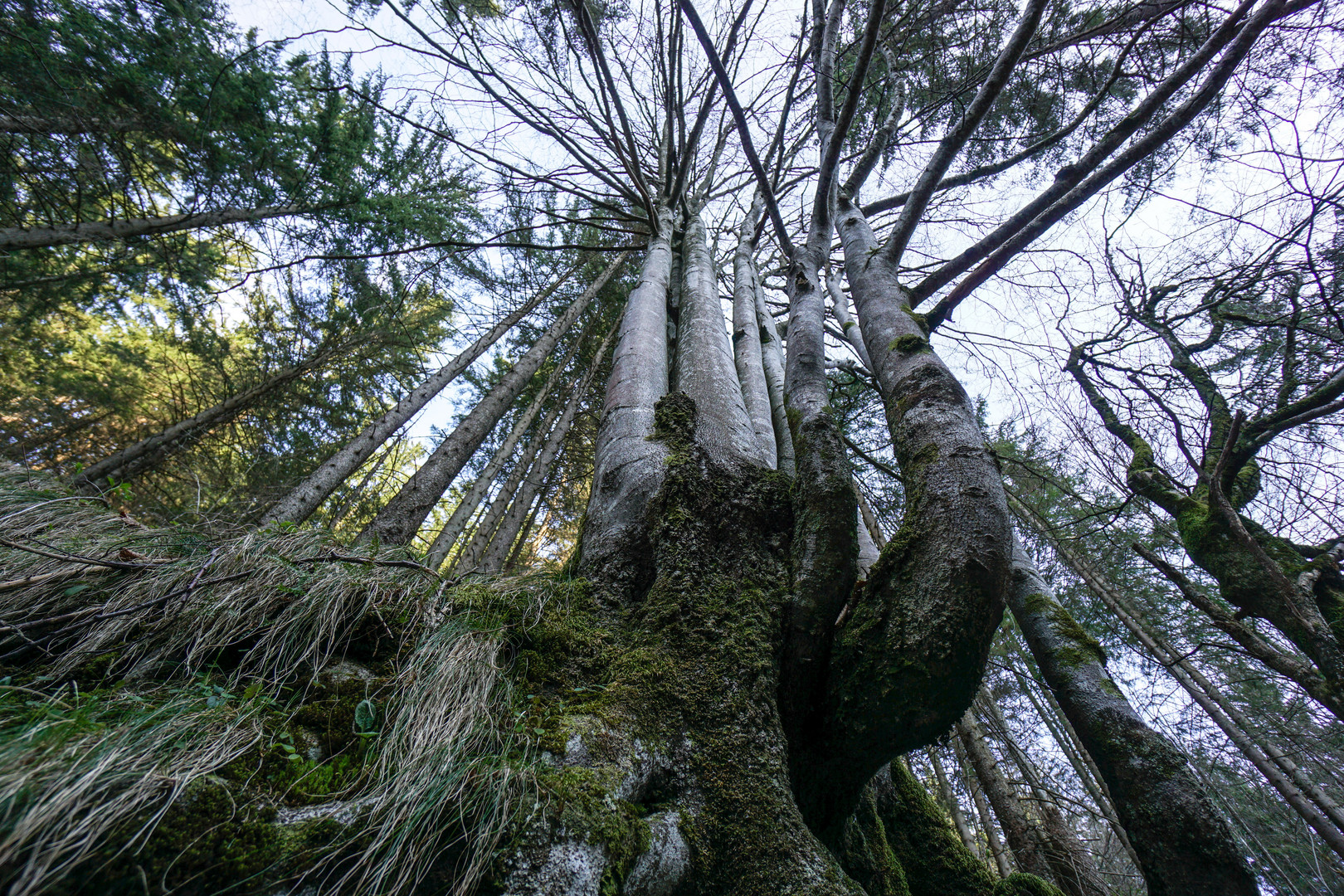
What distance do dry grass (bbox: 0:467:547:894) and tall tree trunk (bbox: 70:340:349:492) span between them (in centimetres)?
453

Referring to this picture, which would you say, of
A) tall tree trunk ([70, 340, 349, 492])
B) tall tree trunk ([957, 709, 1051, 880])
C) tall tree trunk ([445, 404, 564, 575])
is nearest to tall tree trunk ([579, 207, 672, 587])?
tall tree trunk ([445, 404, 564, 575])

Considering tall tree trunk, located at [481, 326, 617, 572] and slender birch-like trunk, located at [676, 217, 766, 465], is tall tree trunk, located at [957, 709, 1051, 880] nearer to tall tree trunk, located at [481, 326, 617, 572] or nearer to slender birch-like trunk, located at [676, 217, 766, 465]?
slender birch-like trunk, located at [676, 217, 766, 465]

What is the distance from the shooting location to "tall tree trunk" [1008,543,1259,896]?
1171 mm

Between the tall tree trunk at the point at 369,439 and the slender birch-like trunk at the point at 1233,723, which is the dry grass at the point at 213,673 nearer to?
the tall tree trunk at the point at 369,439

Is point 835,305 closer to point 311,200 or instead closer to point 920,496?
point 920,496

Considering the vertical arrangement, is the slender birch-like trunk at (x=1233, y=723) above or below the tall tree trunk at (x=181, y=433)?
below

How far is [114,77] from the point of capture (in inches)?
159

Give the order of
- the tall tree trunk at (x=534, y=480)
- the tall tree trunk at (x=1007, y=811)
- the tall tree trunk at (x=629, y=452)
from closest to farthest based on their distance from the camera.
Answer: the tall tree trunk at (x=629, y=452), the tall tree trunk at (x=1007, y=811), the tall tree trunk at (x=534, y=480)

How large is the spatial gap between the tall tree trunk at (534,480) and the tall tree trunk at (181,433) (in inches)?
120

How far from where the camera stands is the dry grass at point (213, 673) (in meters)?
0.65

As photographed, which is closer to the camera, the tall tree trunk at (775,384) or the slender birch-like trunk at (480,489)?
the tall tree trunk at (775,384)

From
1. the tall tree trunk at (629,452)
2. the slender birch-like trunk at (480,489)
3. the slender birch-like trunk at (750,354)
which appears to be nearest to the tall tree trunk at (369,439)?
the slender birch-like trunk at (480,489)

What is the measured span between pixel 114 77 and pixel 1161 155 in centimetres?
892

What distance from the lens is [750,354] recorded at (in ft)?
10.1
